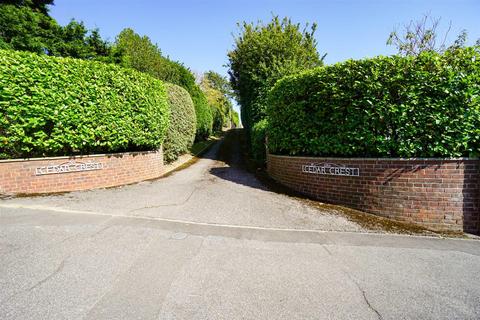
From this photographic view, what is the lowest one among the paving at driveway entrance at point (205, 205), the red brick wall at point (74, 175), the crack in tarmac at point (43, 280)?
the crack in tarmac at point (43, 280)

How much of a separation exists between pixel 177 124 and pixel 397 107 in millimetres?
10257

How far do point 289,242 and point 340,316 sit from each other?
1.78 metres

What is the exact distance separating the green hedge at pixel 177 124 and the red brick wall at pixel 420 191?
28.9 ft

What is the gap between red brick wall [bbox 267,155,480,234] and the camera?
17.1ft

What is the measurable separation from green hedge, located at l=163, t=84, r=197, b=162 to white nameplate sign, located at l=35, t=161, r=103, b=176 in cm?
474

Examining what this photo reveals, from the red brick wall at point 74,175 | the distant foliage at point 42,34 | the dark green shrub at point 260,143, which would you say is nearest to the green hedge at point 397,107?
the dark green shrub at point 260,143

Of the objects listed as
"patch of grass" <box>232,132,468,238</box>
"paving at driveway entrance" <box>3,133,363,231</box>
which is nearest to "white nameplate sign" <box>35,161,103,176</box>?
"paving at driveway entrance" <box>3,133,363,231</box>

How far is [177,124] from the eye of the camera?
13.1 metres

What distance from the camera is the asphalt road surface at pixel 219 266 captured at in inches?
99.0

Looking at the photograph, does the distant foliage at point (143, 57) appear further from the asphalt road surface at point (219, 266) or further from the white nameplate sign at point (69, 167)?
the asphalt road surface at point (219, 266)

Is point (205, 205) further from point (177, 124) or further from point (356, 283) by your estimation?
point (177, 124)

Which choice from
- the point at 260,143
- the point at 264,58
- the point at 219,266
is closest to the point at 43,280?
the point at 219,266

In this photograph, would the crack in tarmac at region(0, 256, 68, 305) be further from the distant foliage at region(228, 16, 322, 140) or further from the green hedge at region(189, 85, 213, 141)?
the green hedge at region(189, 85, 213, 141)

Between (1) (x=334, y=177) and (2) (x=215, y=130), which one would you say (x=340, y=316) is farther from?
(2) (x=215, y=130)
